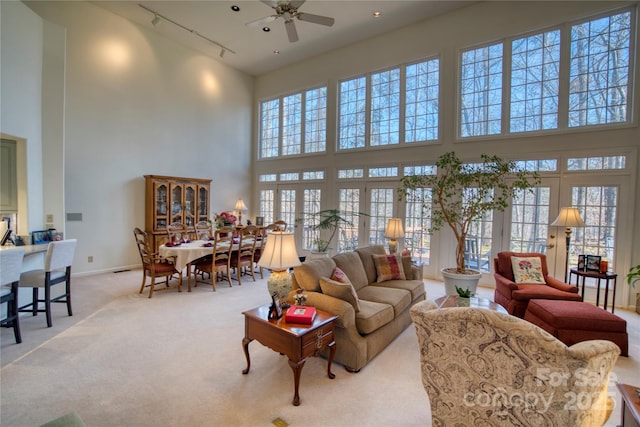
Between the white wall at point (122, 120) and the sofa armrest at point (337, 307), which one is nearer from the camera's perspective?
the sofa armrest at point (337, 307)

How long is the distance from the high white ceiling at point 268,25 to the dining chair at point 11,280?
5278 millimetres

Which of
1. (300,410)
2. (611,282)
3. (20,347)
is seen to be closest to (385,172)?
(611,282)

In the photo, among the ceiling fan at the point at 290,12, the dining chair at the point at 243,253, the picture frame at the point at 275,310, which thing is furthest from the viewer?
the dining chair at the point at 243,253

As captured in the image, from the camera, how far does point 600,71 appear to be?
4668 millimetres

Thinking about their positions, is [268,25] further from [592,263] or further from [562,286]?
[592,263]

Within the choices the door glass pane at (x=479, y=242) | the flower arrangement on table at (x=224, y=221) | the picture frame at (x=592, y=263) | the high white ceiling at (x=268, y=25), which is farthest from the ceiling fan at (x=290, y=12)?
the picture frame at (x=592, y=263)

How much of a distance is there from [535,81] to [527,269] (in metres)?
3.42

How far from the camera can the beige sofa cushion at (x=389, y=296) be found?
3.17 m

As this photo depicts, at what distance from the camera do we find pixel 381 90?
686cm

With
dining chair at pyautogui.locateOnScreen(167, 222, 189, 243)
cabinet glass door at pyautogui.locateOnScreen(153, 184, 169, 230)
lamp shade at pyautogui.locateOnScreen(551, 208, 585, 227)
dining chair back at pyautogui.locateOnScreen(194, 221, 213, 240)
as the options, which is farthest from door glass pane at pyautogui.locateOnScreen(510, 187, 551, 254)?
cabinet glass door at pyautogui.locateOnScreen(153, 184, 169, 230)

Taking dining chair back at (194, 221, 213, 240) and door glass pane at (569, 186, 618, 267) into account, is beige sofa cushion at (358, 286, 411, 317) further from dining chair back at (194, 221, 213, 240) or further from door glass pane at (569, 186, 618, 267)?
dining chair back at (194, 221, 213, 240)

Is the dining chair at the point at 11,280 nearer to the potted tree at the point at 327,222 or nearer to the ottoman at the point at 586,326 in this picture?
the potted tree at the point at 327,222

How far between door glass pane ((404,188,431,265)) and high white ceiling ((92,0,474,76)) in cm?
359

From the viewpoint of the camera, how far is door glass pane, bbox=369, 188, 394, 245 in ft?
21.9
